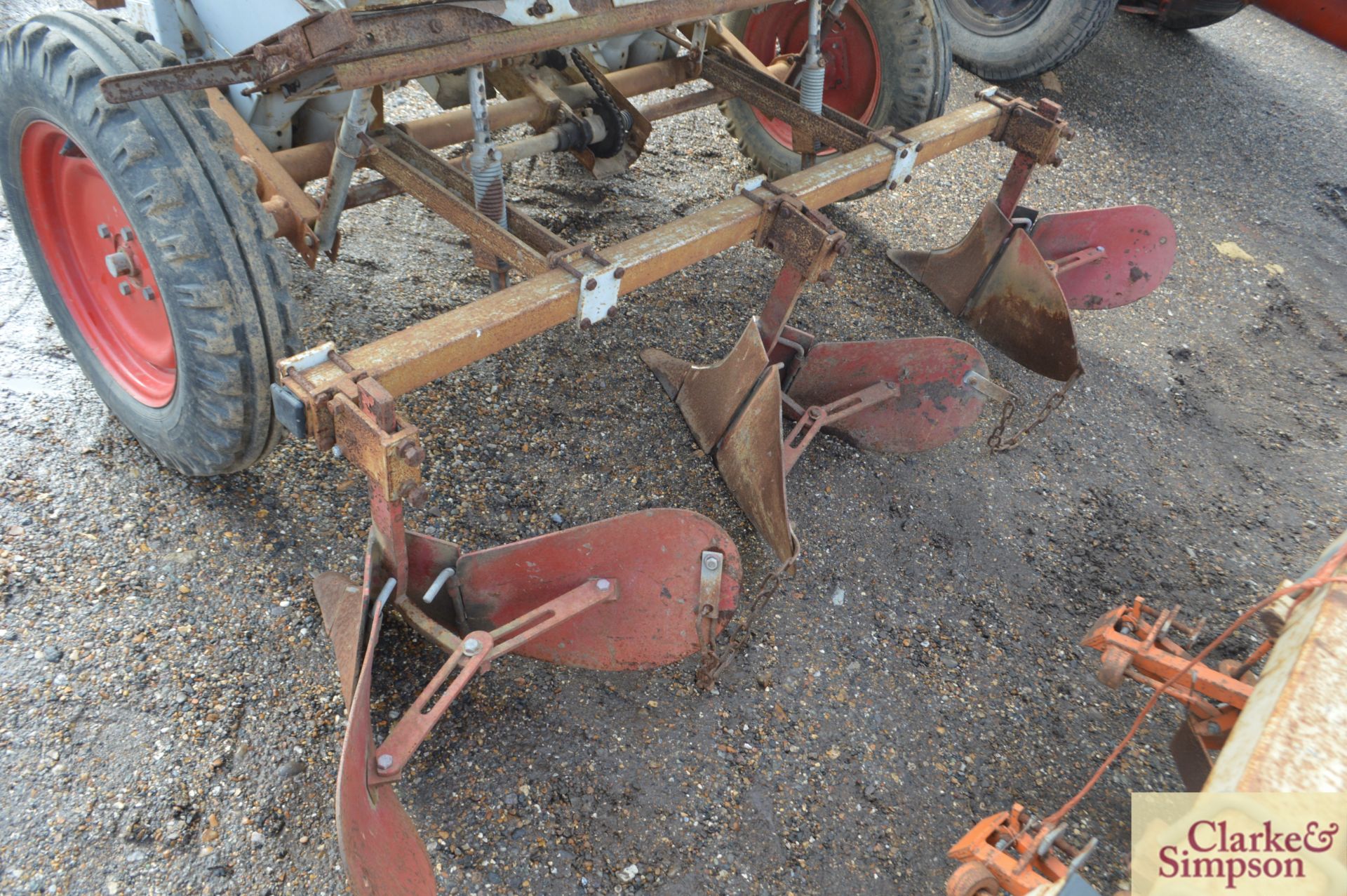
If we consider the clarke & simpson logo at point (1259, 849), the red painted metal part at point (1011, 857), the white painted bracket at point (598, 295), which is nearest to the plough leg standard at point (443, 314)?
the white painted bracket at point (598, 295)

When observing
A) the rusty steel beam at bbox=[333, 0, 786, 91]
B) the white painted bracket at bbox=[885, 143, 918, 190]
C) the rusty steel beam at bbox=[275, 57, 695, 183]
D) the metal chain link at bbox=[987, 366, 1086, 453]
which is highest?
the rusty steel beam at bbox=[333, 0, 786, 91]

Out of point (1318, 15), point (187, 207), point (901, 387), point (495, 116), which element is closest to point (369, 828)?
point (187, 207)

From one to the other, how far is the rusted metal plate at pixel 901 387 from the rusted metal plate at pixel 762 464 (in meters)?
0.33

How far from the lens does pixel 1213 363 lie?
3.91 metres

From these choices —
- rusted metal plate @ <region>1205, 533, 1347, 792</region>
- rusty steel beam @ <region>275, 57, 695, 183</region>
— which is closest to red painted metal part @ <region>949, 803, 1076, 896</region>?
rusted metal plate @ <region>1205, 533, 1347, 792</region>

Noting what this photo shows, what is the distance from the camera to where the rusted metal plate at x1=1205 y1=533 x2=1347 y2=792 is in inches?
54.4

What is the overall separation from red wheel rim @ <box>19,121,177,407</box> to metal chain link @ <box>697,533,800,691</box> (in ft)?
5.19

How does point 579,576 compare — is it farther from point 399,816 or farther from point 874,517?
point 874,517

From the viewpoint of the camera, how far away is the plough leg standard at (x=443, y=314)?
1.80 m

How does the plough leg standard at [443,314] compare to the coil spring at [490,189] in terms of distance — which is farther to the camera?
the coil spring at [490,189]

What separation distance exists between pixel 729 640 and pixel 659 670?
21 cm

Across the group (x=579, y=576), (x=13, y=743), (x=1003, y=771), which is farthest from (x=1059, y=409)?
(x=13, y=743)

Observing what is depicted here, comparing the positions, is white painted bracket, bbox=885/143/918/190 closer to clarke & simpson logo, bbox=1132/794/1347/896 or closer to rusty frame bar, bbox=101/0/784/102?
rusty frame bar, bbox=101/0/784/102

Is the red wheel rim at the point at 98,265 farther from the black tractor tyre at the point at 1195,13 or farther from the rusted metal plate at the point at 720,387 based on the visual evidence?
the black tractor tyre at the point at 1195,13
